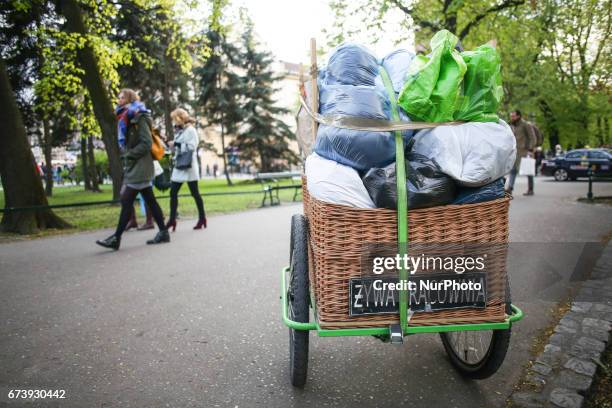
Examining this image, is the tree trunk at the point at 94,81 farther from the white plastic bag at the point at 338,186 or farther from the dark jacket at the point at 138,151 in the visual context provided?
the white plastic bag at the point at 338,186

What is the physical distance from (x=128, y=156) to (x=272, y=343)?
4160mm

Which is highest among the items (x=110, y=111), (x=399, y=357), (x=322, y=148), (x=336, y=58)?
(x=110, y=111)

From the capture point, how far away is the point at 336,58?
98.7 inches

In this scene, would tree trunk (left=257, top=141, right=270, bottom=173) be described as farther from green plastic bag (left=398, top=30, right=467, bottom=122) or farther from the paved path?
green plastic bag (left=398, top=30, right=467, bottom=122)

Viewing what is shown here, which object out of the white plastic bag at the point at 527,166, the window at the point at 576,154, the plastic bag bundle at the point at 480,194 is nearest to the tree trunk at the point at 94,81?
the plastic bag bundle at the point at 480,194

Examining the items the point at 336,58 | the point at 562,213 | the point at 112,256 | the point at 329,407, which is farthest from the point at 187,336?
the point at 562,213

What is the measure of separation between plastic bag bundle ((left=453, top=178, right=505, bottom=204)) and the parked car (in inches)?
855

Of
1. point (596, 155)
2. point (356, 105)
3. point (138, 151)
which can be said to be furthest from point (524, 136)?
point (596, 155)

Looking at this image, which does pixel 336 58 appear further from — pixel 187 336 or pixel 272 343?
pixel 187 336

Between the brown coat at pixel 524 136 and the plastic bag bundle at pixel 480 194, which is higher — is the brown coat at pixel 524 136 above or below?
above

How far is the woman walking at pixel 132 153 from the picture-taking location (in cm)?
624

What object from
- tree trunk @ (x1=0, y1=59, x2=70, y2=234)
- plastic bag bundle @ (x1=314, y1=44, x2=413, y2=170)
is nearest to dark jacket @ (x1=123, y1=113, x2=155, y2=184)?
tree trunk @ (x1=0, y1=59, x2=70, y2=234)

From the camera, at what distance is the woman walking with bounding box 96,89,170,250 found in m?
6.24

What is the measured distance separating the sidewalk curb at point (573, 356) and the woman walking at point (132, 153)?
214 inches
